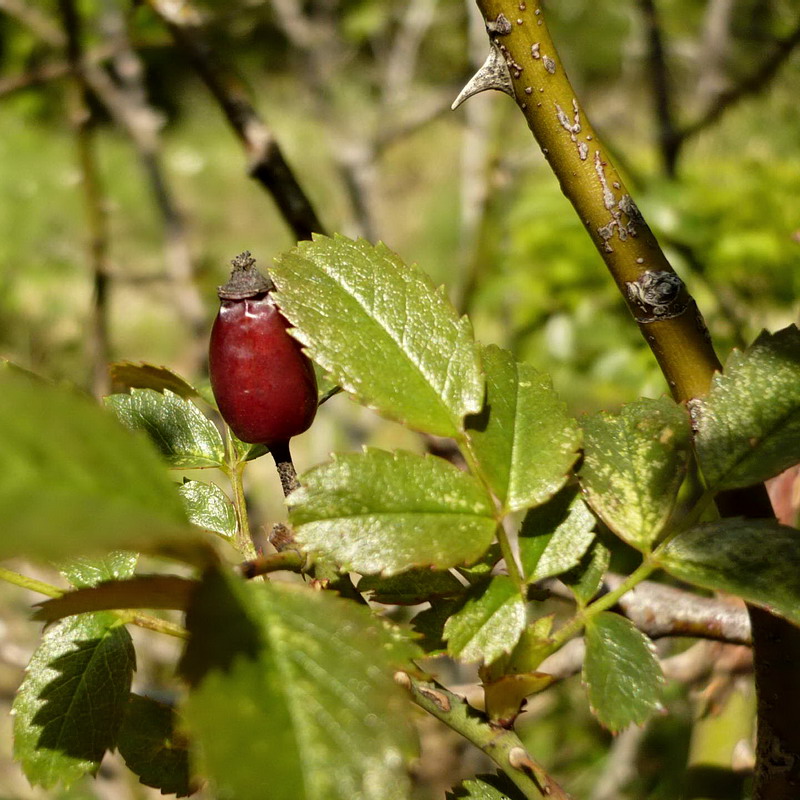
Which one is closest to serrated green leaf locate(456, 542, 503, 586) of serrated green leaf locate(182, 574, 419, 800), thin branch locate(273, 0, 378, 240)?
serrated green leaf locate(182, 574, 419, 800)

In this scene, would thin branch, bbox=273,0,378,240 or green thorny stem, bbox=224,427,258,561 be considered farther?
thin branch, bbox=273,0,378,240

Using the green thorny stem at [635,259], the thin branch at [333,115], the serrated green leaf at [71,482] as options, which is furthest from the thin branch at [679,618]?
the thin branch at [333,115]

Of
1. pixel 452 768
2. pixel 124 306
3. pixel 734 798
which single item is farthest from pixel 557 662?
pixel 124 306

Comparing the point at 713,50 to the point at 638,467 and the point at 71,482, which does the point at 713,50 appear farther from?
the point at 71,482

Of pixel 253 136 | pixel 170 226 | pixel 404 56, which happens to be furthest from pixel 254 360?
pixel 404 56

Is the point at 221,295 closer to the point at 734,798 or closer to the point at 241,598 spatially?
the point at 241,598

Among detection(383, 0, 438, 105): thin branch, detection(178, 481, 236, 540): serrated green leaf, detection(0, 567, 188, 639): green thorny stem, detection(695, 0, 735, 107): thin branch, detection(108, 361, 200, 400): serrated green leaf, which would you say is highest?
detection(383, 0, 438, 105): thin branch

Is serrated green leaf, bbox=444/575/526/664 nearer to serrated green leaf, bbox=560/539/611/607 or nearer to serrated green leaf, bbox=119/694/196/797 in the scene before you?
serrated green leaf, bbox=560/539/611/607
